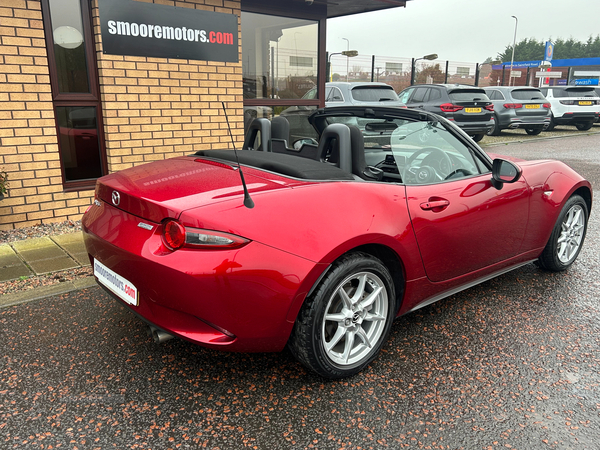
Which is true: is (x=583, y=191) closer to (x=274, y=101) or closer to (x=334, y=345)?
(x=334, y=345)

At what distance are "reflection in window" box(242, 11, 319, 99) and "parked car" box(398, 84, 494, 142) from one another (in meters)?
7.02

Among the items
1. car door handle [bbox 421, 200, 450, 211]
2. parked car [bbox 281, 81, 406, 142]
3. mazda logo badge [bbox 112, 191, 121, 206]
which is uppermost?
parked car [bbox 281, 81, 406, 142]

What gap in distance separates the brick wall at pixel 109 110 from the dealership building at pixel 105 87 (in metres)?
0.01

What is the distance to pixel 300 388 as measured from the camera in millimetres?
2646

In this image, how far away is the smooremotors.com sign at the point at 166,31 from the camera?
551 centimetres

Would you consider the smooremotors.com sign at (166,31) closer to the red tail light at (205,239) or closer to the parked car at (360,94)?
the red tail light at (205,239)

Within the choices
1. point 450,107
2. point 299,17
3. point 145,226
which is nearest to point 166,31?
point 299,17

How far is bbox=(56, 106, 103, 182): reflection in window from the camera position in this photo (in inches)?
219

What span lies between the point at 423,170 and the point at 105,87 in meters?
3.89

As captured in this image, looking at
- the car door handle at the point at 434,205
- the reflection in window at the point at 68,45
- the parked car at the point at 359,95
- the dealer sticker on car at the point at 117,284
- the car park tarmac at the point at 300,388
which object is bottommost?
the car park tarmac at the point at 300,388

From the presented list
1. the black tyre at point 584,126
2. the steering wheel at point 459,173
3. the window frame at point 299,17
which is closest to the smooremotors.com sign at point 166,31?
the window frame at point 299,17

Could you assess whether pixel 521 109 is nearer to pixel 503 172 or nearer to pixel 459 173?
pixel 503 172

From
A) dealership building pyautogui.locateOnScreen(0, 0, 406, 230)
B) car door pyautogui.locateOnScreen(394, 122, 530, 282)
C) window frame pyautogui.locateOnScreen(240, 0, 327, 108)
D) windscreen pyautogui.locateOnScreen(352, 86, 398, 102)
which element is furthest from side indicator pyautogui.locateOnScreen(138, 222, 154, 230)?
windscreen pyautogui.locateOnScreen(352, 86, 398, 102)

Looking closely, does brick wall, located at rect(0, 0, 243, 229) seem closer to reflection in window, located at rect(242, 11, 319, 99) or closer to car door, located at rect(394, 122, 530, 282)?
reflection in window, located at rect(242, 11, 319, 99)
